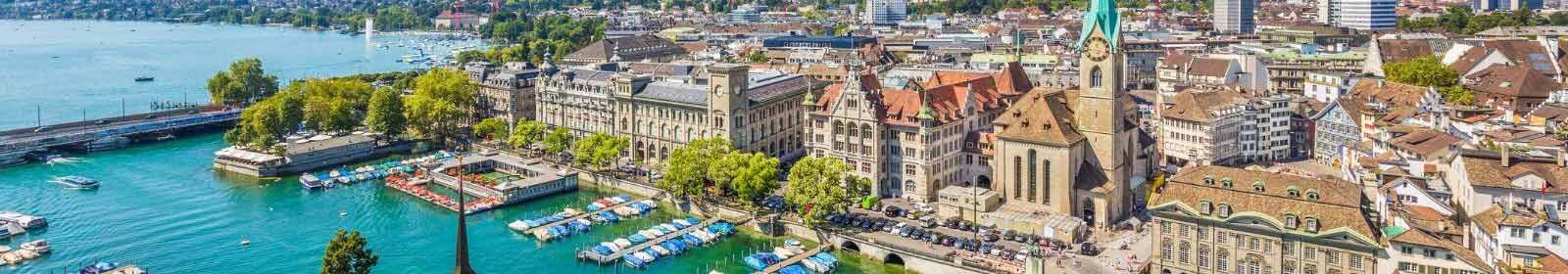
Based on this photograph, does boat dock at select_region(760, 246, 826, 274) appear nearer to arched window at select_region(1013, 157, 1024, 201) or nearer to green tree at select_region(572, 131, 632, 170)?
arched window at select_region(1013, 157, 1024, 201)

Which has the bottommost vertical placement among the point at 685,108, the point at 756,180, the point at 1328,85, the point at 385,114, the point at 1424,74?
the point at 756,180

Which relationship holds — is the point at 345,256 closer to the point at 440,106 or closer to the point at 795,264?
the point at 795,264

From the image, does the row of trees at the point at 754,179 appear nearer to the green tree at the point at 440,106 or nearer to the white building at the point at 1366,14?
the green tree at the point at 440,106

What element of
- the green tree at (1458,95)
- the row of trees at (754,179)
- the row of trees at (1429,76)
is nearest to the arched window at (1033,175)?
the row of trees at (754,179)

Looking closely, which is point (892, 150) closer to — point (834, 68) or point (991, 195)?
point (991, 195)

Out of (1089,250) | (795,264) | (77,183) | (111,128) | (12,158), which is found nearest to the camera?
(1089,250)

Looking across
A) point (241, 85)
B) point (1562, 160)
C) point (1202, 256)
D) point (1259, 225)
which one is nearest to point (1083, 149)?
point (1202, 256)
